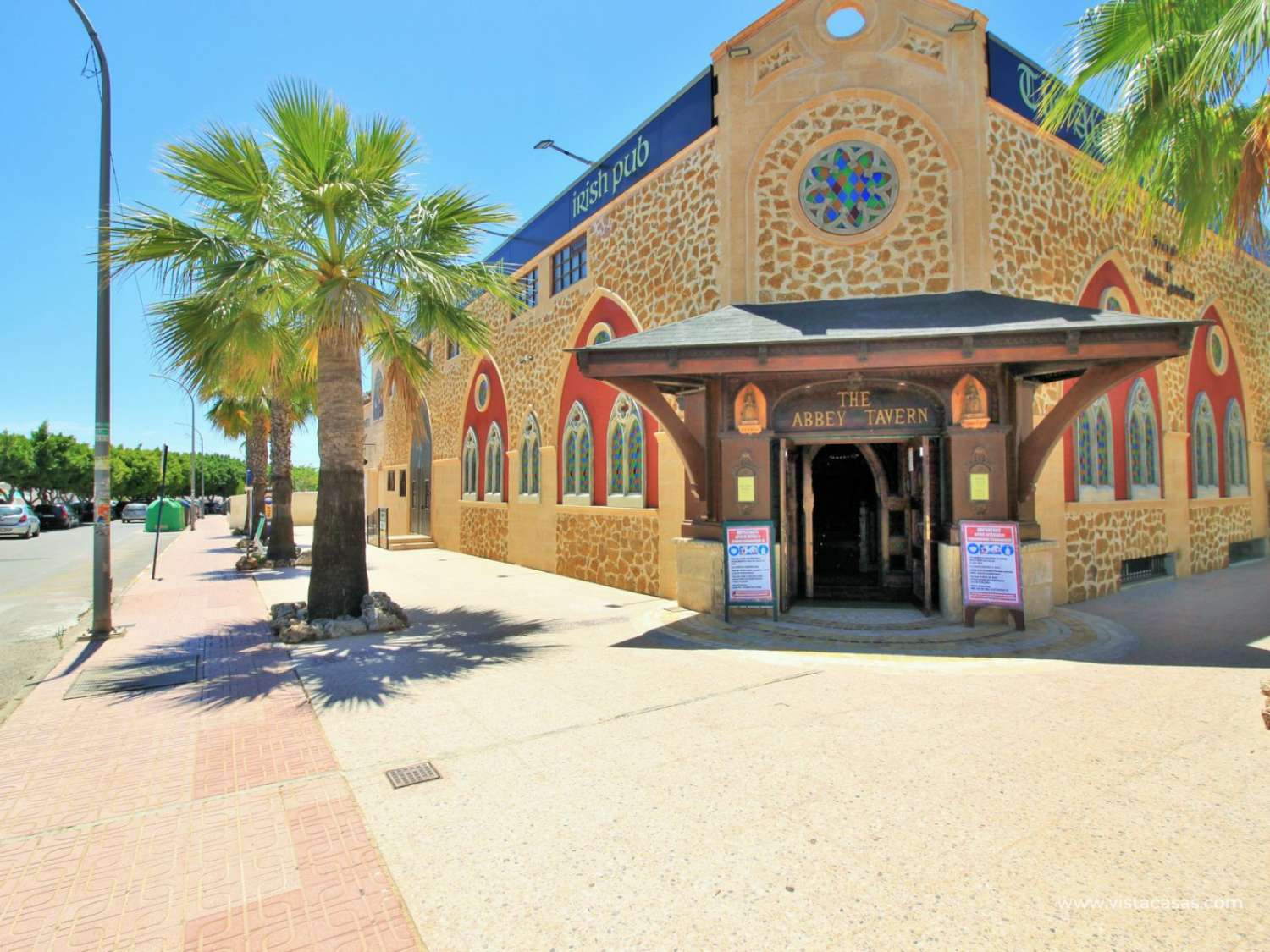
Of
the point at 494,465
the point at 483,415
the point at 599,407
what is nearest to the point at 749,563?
the point at 599,407

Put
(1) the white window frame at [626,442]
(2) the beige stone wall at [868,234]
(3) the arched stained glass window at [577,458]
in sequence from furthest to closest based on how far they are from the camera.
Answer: (3) the arched stained glass window at [577,458] → (1) the white window frame at [626,442] → (2) the beige stone wall at [868,234]

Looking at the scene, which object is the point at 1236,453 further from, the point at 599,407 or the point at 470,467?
the point at 470,467

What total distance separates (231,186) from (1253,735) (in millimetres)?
11729

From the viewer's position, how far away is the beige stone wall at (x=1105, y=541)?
35.6 feet

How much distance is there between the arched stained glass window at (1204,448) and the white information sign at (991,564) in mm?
10007

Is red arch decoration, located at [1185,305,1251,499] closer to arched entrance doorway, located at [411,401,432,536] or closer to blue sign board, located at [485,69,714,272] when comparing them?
blue sign board, located at [485,69,714,272]

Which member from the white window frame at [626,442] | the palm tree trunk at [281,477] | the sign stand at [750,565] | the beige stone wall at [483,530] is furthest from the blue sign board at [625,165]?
the palm tree trunk at [281,477]

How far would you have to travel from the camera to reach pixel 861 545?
1224cm

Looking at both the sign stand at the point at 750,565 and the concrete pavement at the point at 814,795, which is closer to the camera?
the concrete pavement at the point at 814,795

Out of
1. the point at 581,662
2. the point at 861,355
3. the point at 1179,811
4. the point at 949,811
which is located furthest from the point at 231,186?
the point at 1179,811

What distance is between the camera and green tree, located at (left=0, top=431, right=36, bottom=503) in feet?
154

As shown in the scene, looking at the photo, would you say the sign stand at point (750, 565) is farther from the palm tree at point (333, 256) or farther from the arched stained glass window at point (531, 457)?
the arched stained glass window at point (531, 457)

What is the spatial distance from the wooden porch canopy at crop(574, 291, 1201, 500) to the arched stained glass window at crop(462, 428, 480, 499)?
1217 centimetres

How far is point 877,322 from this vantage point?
330 inches
